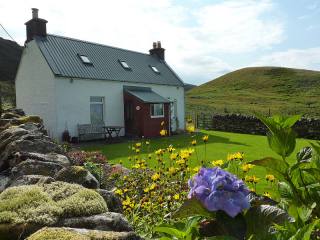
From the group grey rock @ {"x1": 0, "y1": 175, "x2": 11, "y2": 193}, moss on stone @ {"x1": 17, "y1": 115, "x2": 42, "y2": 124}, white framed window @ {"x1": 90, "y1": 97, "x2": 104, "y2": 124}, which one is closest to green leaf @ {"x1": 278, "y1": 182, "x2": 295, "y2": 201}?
grey rock @ {"x1": 0, "y1": 175, "x2": 11, "y2": 193}

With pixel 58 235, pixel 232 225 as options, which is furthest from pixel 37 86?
pixel 232 225

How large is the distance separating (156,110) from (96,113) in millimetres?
4404

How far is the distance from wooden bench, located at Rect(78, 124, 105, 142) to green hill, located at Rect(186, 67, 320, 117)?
1692 inches

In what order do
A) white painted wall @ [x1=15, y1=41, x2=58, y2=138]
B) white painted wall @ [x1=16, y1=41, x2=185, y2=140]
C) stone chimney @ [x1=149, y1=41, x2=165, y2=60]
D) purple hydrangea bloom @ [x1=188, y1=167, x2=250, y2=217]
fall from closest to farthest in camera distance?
purple hydrangea bloom @ [x1=188, y1=167, x2=250, y2=217]
white painted wall @ [x1=16, y1=41, x2=185, y2=140]
white painted wall @ [x1=15, y1=41, x2=58, y2=138]
stone chimney @ [x1=149, y1=41, x2=165, y2=60]

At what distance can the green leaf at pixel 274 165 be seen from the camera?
2.06 m

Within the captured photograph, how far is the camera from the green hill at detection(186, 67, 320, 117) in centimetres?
7007

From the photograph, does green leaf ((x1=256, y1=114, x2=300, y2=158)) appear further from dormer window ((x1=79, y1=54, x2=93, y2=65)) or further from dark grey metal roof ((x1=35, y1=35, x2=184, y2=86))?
dormer window ((x1=79, y1=54, x2=93, y2=65))

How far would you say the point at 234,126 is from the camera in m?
32.8

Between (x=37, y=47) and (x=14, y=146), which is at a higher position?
(x=37, y=47)

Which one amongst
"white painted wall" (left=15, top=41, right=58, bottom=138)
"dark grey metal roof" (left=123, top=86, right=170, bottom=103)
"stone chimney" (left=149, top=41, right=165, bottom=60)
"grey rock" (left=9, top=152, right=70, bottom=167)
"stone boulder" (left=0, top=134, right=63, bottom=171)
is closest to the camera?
"grey rock" (left=9, top=152, right=70, bottom=167)

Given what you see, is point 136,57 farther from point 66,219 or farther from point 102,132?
point 66,219

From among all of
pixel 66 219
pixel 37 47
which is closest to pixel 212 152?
pixel 37 47

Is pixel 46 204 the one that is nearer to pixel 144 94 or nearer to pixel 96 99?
pixel 96 99

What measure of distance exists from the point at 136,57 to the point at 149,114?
6598 millimetres
